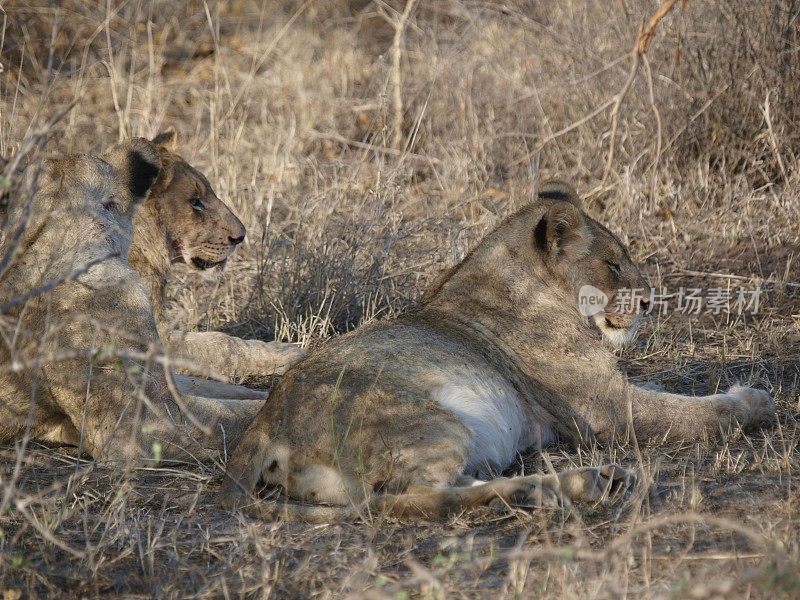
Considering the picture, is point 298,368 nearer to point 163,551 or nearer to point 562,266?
point 163,551

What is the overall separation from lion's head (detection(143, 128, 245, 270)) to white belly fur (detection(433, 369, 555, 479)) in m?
2.25

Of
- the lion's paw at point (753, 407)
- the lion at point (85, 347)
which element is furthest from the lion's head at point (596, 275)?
the lion at point (85, 347)

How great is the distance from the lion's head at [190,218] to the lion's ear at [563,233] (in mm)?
1990

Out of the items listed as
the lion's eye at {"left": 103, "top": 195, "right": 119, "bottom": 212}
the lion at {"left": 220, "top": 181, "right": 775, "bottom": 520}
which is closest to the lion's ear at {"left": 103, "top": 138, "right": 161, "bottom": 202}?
the lion's eye at {"left": 103, "top": 195, "right": 119, "bottom": 212}

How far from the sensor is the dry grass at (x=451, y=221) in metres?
3.40

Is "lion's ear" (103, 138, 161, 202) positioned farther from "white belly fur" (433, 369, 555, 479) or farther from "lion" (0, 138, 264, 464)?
"white belly fur" (433, 369, 555, 479)

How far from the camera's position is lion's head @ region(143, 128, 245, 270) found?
614 cm

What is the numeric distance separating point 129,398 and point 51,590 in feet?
4.19

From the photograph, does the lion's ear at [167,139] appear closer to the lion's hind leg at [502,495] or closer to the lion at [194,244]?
the lion at [194,244]

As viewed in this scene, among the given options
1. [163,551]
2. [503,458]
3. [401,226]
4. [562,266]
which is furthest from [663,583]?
[401,226]

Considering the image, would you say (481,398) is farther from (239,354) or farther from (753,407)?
(239,354)

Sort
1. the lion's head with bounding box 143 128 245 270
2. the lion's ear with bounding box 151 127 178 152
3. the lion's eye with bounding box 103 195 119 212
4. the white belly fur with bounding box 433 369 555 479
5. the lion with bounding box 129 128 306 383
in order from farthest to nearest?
the lion's ear with bounding box 151 127 178 152 < the lion's head with bounding box 143 128 245 270 < the lion with bounding box 129 128 306 383 < the lion's eye with bounding box 103 195 119 212 < the white belly fur with bounding box 433 369 555 479

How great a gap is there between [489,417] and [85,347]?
1544 millimetres

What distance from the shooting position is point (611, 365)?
4.81 metres
